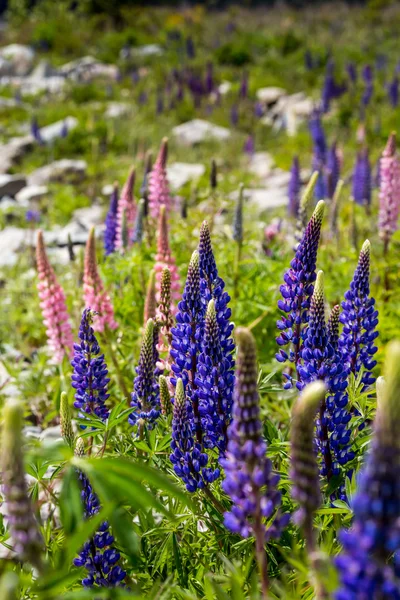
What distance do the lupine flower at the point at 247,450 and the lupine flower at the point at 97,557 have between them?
654 millimetres

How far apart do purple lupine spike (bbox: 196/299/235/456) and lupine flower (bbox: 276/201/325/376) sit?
436 millimetres

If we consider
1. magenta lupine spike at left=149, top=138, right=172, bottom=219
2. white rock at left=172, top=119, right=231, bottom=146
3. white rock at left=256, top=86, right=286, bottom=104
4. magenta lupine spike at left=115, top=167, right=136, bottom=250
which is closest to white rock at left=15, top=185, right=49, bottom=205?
white rock at left=172, top=119, right=231, bottom=146

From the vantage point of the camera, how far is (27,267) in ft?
21.7

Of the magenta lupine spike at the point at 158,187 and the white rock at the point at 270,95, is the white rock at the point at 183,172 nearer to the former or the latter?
the magenta lupine spike at the point at 158,187

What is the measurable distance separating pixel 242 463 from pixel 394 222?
147 inches

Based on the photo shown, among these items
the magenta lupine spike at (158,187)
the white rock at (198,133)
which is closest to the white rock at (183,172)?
the white rock at (198,133)

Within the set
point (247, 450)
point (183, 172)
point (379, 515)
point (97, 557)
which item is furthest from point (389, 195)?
point (183, 172)

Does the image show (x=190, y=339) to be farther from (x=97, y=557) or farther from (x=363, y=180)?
(x=363, y=180)

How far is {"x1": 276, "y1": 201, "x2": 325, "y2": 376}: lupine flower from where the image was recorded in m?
2.26

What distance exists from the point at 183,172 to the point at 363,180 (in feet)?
15.0

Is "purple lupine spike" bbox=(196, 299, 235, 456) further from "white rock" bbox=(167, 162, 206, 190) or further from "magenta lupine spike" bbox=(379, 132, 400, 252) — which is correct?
"white rock" bbox=(167, 162, 206, 190)

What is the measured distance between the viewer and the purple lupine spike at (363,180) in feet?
20.7

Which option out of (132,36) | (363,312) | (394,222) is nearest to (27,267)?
(394,222)

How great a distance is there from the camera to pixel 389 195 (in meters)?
4.80
